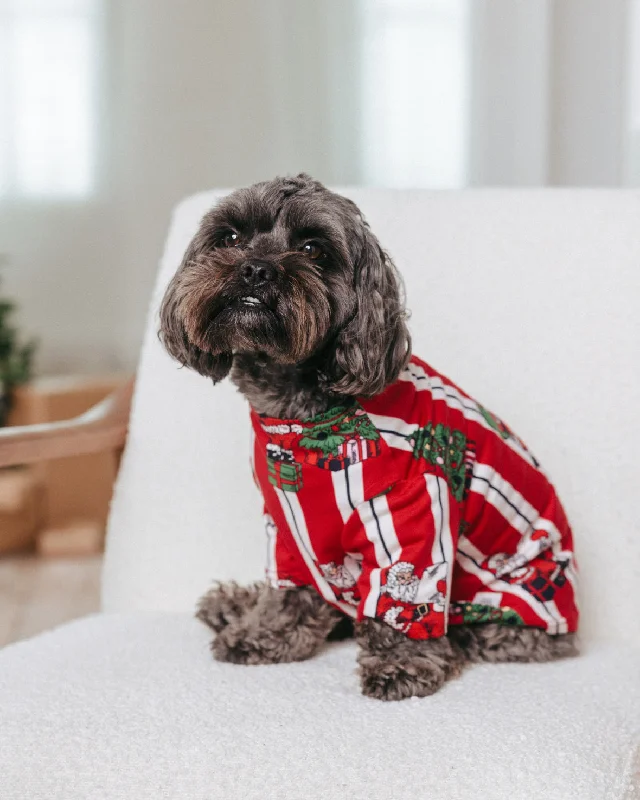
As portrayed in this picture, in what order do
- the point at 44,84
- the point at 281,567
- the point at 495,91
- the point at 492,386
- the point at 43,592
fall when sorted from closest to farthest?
the point at 281,567, the point at 492,386, the point at 43,592, the point at 495,91, the point at 44,84

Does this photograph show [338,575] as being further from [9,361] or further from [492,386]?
[9,361]

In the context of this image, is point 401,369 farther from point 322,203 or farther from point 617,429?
point 617,429

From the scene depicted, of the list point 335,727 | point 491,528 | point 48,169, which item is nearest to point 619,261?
point 491,528

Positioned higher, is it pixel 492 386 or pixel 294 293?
pixel 294 293

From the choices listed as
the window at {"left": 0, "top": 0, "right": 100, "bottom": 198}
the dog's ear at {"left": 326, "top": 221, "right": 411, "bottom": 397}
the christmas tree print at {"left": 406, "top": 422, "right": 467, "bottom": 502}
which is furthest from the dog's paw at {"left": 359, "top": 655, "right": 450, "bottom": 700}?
the window at {"left": 0, "top": 0, "right": 100, "bottom": 198}

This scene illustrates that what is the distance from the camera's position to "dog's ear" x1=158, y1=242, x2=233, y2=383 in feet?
4.73

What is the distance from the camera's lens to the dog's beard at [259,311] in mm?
1342

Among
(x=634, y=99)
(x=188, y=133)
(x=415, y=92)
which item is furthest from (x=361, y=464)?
(x=188, y=133)

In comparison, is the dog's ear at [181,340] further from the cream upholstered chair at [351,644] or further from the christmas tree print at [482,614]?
the christmas tree print at [482,614]

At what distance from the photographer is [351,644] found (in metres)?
1.58

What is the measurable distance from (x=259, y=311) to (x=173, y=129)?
318 cm

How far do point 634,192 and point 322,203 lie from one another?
0.61 meters

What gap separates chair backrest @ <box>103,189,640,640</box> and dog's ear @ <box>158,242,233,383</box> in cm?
34

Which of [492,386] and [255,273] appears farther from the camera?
[492,386]
